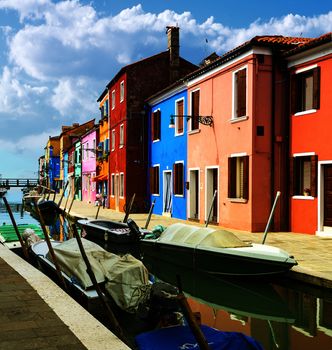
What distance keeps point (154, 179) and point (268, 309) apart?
17.8 meters

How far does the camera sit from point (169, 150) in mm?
24391

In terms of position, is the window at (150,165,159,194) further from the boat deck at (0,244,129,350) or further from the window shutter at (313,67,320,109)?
the boat deck at (0,244,129,350)

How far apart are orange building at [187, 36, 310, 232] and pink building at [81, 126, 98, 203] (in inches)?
855

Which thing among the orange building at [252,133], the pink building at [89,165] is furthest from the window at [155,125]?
the pink building at [89,165]

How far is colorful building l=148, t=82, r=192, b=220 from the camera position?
22.7m

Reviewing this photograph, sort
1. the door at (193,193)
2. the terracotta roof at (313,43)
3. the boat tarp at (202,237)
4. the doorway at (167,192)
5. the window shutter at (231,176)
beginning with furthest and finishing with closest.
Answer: the doorway at (167,192)
the door at (193,193)
the window shutter at (231,176)
the terracotta roof at (313,43)
the boat tarp at (202,237)

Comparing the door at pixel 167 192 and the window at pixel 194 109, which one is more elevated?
the window at pixel 194 109

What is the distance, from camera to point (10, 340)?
15.2ft

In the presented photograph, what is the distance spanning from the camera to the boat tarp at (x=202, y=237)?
445 inches

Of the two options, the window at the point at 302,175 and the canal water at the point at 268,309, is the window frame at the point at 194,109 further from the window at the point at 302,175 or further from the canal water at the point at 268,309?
the canal water at the point at 268,309

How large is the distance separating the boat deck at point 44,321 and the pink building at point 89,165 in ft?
106

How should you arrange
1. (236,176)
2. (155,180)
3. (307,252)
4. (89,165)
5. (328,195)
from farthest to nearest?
(89,165)
(155,180)
(236,176)
(328,195)
(307,252)

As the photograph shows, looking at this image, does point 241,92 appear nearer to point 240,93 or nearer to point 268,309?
point 240,93

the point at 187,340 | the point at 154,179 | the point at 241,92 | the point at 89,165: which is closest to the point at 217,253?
the point at 187,340
